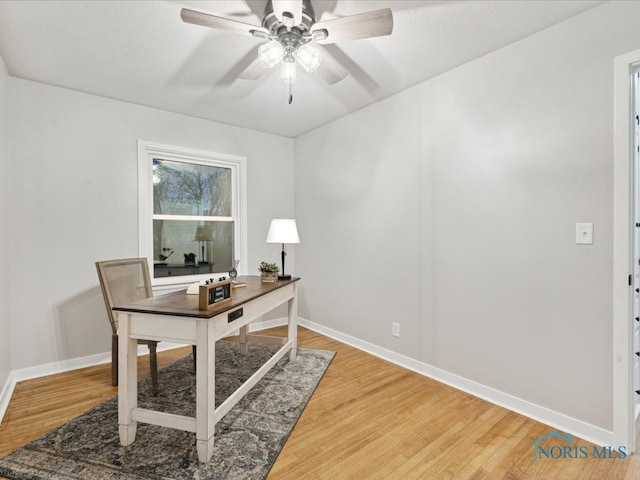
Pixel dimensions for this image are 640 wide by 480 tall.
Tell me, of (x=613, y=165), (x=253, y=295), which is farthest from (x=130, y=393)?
(x=613, y=165)

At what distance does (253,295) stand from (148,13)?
1.84 meters

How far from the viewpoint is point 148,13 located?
6.38 feet

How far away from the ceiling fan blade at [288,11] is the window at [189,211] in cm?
233

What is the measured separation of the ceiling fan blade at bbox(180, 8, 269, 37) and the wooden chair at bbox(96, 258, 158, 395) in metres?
1.98

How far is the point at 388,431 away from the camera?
2.02 meters

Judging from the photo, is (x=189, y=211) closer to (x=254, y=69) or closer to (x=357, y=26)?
(x=254, y=69)

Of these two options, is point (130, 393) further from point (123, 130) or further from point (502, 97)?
point (502, 97)

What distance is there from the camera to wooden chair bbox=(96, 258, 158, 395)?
2.49m

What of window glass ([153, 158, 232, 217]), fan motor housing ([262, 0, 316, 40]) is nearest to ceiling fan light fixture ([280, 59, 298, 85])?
fan motor housing ([262, 0, 316, 40])

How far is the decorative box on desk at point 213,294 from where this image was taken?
1.73 meters

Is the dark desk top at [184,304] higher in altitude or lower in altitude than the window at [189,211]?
lower

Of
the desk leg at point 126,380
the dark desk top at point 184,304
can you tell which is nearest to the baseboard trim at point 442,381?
the desk leg at point 126,380

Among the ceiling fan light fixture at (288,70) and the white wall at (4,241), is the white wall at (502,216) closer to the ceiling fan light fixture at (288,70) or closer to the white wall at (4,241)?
the ceiling fan light fixture at (288,70)

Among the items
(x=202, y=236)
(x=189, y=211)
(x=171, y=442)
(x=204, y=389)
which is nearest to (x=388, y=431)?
(x=204, y=389)
